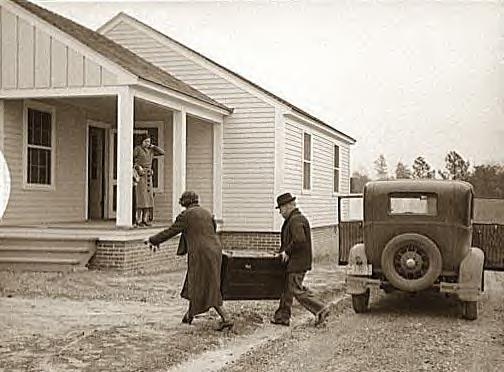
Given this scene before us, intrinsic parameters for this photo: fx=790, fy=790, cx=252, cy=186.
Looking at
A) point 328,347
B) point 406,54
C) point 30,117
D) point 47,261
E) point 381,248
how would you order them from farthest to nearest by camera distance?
point 30,117 < point 47,261 < point 381,248 < point 406,54 < point 328,347

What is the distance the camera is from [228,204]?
1534cm

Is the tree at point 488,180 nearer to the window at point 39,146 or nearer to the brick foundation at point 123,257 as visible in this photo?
the brick foundation at point 123,257

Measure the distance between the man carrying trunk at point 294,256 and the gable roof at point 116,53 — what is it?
4.49 meters

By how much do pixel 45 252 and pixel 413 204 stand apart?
5323mm

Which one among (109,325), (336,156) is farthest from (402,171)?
(336,156)

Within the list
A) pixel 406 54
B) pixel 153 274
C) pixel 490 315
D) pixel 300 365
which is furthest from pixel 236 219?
pixel 300 365

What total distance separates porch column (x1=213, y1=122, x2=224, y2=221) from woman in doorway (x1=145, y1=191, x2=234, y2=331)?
7561 millimetres

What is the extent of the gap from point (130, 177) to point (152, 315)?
3579mm

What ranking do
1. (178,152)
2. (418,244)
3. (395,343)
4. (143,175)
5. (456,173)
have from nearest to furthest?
(395,343) → (418,244) → (456,173) → (143,175) → (178,152)

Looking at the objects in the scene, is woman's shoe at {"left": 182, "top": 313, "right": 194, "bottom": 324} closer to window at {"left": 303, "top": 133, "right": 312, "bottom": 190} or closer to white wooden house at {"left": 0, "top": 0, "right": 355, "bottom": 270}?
white wooden house at {"left": 0, "top": 0, "right": 355, "bottom": 270}

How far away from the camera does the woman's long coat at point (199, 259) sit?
7500 millimetres

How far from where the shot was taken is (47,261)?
1112 cm

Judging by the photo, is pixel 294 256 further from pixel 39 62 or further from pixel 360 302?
pixel 39 62

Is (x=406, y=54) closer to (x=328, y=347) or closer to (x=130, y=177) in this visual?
(x=328, y=347)
